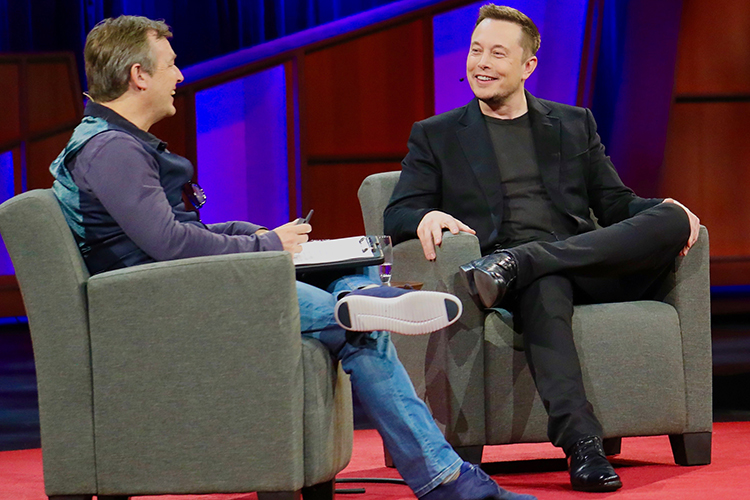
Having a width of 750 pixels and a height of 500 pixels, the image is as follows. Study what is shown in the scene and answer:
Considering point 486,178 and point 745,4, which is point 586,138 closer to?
point 486,178

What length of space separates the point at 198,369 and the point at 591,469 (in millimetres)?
916

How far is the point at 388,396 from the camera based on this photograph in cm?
177

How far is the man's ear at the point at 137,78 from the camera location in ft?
6.24

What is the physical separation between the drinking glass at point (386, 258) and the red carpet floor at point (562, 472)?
518 mm

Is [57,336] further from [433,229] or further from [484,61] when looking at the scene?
[484,61]

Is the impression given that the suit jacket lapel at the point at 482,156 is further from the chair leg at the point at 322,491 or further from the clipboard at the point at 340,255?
the chair leg at the point at 322,491

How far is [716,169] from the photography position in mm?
5535

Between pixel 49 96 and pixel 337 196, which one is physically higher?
pixel 49 96

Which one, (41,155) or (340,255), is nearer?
(340,255)

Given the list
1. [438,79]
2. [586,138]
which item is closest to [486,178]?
[586,138]

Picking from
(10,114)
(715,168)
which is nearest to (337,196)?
(10,114)

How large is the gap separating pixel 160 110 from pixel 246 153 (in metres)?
3.54

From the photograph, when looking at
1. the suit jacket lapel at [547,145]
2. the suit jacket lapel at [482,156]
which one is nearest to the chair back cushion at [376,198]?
the suit jacket lapel at [482,156]

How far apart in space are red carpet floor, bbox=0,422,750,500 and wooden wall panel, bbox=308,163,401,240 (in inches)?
108
